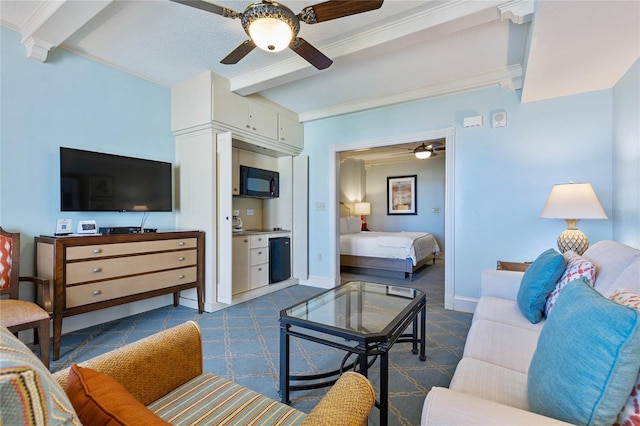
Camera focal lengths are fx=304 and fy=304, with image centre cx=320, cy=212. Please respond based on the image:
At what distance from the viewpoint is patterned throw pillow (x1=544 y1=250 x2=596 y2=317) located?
1605 millimetres

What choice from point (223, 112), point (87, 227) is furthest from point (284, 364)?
point (223, 112)

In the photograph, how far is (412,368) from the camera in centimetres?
212

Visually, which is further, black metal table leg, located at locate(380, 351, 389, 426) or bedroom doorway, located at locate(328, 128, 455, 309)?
bedroom doorway, located at locate(328, 128, 455, 309)

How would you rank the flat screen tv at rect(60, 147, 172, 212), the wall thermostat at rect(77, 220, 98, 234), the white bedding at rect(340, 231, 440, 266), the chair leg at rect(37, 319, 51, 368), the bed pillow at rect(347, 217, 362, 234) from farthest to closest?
the bed pillow at rect(347, 217, 362, 234)
the white bedding at rect(340, 231, 440, 266)
the wall thermostat at rect(77, 220, 98, 234)
the flat screen tv at rect(60, 147, 172, 212)
the chair leg at rect(37, 319, 51, 368)

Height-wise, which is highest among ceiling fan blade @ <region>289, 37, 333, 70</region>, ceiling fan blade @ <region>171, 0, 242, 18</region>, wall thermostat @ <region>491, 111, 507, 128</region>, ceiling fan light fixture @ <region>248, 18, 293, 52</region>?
ceiling fan blade @ <region>171, 0, 242, 18</region>

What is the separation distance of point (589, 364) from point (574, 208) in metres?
2.18

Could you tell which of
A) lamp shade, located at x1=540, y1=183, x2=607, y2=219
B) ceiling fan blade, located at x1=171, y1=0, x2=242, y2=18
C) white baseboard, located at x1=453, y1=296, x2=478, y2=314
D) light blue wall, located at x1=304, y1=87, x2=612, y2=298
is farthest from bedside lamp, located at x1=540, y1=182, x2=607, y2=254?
ceiling fan blade, located at x1=171, y1=0, x2=242, y2=18

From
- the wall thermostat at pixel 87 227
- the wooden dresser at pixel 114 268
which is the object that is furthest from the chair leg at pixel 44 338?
the wall thermostat at pixel 87 227

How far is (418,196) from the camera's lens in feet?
24.4

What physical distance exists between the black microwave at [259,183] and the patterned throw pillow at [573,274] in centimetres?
333

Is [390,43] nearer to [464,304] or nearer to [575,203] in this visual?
[575,203]

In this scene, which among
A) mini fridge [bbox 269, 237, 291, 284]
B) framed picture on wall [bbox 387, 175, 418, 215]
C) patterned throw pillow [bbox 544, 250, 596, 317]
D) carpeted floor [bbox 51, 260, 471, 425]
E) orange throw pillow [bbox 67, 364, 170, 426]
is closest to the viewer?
orange throw pillow [bbox 67, 364, 170, 426]

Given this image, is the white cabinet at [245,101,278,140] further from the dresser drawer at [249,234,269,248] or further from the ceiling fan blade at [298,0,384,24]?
the ceiling fan blade at [298,0,384,24]

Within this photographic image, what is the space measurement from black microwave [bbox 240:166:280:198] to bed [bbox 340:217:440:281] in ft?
5.59
